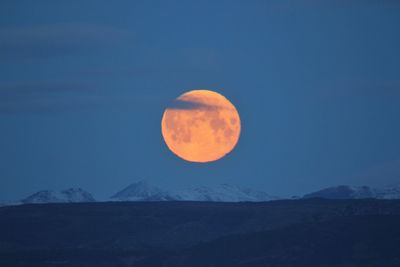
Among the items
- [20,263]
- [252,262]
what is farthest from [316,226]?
[20,263]

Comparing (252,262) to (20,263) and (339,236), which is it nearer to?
(339,236)

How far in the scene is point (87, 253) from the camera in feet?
637

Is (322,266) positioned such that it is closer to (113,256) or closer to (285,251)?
(285,251)

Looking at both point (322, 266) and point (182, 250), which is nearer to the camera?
point (322, 266)

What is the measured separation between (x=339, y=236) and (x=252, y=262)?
61.4 feet

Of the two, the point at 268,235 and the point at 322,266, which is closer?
the point at 322,266

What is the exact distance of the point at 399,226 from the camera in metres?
191

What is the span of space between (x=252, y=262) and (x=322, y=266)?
11201mm

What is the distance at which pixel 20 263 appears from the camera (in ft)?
604

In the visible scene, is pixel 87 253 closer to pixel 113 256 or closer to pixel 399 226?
pixel 113 256

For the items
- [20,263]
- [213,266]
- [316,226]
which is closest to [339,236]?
[316,226]

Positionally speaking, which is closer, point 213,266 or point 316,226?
point 213,266

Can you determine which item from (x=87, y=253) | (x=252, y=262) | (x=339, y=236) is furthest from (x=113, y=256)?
(x=339, y=236)

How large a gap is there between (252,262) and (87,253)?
3144cm
